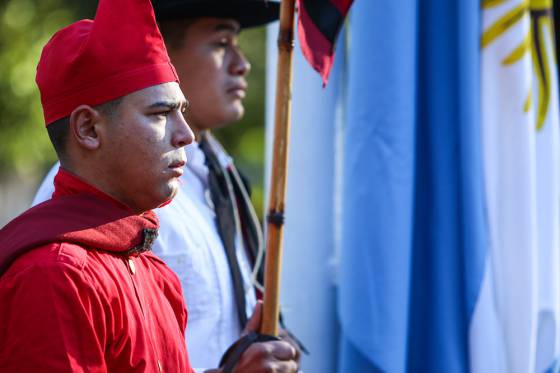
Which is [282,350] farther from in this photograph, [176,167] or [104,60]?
[104,60]

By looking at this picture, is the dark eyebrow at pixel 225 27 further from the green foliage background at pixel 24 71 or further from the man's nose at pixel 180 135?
the green foliage background at pixel 24 71

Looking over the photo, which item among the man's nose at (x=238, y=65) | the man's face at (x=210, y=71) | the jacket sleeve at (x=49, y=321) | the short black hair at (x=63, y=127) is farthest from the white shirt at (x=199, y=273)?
the jacket sleeve at (x=49, y=321)

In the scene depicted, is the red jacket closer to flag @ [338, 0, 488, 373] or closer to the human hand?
the human hand

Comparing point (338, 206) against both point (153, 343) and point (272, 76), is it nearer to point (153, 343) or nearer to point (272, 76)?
point (272, 76)

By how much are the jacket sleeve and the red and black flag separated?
35.9 inches

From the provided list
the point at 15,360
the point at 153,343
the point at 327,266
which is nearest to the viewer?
the point at 15,360

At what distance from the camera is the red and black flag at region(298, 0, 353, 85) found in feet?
6.75

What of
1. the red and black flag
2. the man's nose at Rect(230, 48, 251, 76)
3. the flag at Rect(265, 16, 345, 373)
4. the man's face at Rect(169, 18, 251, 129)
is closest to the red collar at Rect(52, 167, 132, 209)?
the red and black flag

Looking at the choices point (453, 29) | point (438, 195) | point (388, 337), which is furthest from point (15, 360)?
point (453, 29)

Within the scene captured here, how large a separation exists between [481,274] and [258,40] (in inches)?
549

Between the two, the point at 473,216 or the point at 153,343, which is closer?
the point at 153,343

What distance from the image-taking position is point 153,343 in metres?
1.51

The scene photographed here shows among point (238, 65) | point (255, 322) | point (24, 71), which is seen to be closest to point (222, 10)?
point (238, 65)

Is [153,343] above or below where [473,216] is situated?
below
